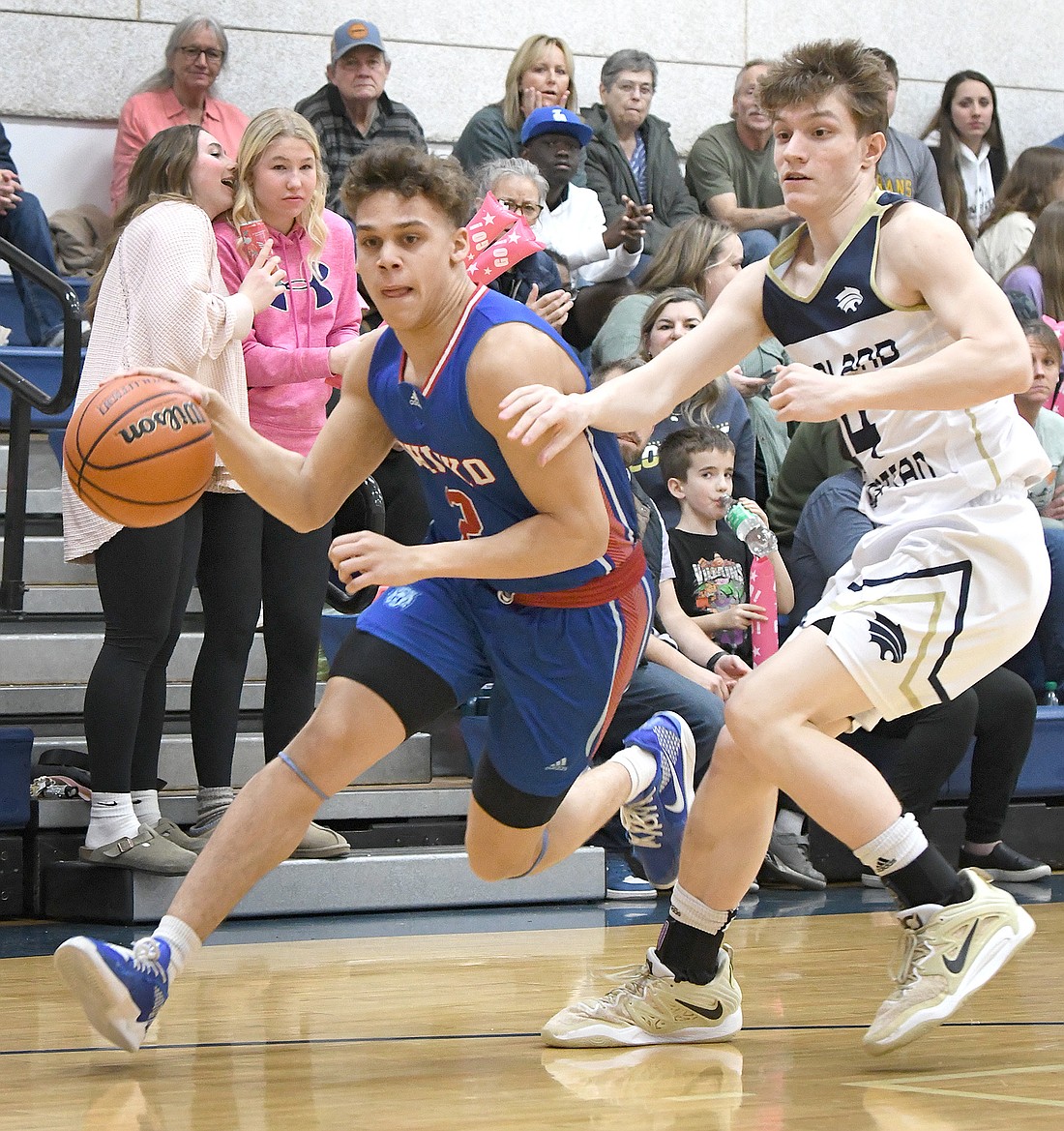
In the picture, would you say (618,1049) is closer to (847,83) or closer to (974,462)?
(974,462)

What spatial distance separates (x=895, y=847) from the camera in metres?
3.03

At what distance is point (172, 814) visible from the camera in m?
5.07

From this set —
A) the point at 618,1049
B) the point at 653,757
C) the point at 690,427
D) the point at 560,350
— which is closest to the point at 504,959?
the point at 653,757

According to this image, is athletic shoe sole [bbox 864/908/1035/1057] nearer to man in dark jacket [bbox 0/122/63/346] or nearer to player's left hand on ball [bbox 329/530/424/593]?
player's left hand on ball [bbox 329/530/424/593]

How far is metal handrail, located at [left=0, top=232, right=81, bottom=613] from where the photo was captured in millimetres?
5156

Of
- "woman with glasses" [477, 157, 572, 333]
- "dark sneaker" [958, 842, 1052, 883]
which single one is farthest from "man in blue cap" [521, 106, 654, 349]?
"dark sneaker" [958, 842, 1052, 883]

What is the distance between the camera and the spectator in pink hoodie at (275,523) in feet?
15.4

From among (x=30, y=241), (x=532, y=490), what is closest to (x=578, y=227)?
(x=30, y=241)

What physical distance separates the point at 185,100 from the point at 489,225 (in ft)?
7.89

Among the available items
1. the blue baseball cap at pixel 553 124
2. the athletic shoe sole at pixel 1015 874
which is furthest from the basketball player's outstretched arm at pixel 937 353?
the blue baseball cap at pixel 553 124

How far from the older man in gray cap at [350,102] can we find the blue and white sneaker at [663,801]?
3.55 metres

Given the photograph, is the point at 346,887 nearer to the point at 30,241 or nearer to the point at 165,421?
the point at 165,421

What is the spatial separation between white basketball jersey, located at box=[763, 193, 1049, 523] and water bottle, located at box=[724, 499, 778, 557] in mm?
2107

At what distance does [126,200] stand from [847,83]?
8.23 feet
